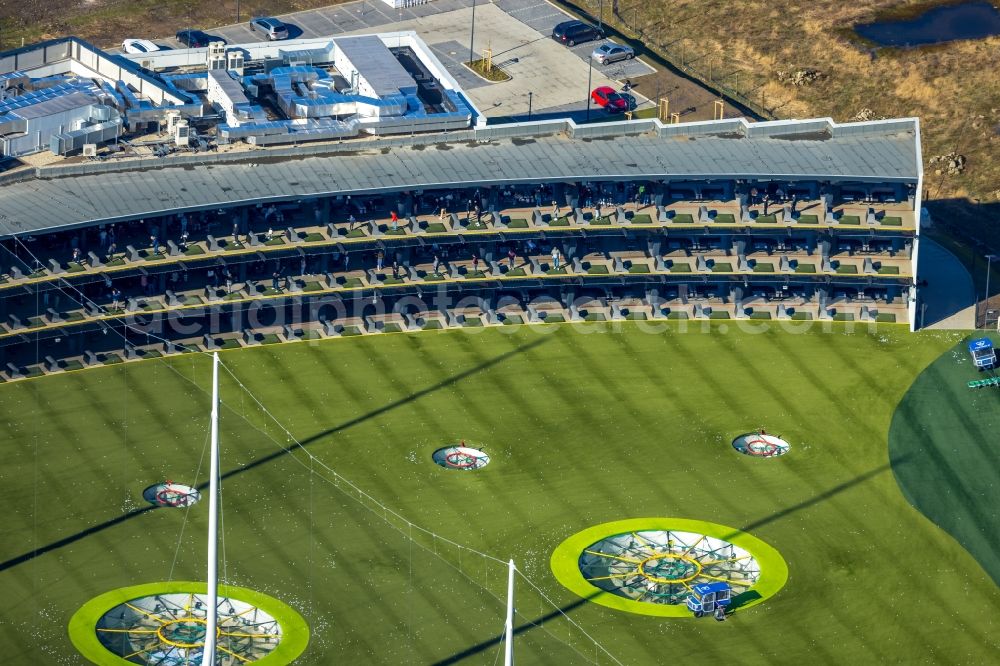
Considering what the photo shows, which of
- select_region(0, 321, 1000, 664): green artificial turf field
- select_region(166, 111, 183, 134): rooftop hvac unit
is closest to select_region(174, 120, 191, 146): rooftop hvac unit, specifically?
select_region(166, 111, 183, 134): rooftop hvac unit

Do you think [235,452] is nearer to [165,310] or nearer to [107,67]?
[165,310]

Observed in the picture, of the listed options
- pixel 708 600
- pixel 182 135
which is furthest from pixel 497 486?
pixel 182 135

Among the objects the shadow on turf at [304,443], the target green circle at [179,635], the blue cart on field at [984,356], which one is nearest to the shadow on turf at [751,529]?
the target green circle at [179,635]

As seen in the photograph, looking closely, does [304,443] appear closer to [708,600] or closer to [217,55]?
[708,600]

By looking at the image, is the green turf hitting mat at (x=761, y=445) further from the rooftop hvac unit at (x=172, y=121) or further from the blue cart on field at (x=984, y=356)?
the rooftop hvac unit at (x=172, y=121)

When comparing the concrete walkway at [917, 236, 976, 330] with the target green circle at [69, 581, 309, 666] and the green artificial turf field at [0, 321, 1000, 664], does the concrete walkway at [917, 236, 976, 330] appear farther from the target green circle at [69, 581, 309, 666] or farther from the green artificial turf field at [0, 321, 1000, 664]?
the target green circle at [69, 581, 309, 666]
